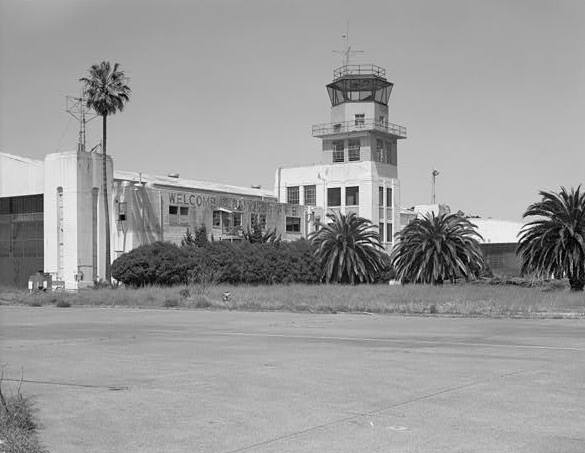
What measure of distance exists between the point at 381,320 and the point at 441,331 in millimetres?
6458

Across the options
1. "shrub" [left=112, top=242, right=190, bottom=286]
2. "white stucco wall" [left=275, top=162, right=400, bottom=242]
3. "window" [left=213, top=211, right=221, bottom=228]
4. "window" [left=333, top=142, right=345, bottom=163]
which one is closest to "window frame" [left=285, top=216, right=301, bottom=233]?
"white stucco wall" [left=275, top=162, right=400, bottom=242]

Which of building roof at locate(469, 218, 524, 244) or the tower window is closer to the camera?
the tower window

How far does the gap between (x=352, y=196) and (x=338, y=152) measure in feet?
20.1

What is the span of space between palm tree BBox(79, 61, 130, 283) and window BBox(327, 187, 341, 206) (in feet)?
99.5

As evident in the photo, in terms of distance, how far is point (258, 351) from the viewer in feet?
58.6

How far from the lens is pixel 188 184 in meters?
81.8

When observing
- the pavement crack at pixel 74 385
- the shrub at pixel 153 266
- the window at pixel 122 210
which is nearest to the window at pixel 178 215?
the window at pixel 122 210

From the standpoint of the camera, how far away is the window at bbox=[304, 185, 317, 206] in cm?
8856

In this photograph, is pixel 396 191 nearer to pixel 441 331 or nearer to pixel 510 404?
pixel 441 331

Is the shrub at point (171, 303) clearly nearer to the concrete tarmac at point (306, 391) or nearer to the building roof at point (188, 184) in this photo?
the concrete tarmac at point (306, 391)

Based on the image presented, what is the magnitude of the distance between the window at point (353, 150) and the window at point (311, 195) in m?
5.45

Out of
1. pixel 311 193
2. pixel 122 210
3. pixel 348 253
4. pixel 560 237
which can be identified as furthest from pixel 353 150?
pixel 560 237

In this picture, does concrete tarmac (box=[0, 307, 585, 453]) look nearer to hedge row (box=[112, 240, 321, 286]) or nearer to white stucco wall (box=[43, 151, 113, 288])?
hedge row (box=[112, 240, 321, 286])

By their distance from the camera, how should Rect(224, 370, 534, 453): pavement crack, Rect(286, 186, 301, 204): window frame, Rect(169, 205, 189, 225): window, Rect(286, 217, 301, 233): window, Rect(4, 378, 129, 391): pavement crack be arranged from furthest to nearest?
Rect(286, 186, 301, 204): window frame
Rect(286, 217, 301, 233): window
Rect(169, 205, 189, 225): window
Rect(4, 378, 129, 391): pavement crack
Rect(224, 370, 534, 453): pavement crack
